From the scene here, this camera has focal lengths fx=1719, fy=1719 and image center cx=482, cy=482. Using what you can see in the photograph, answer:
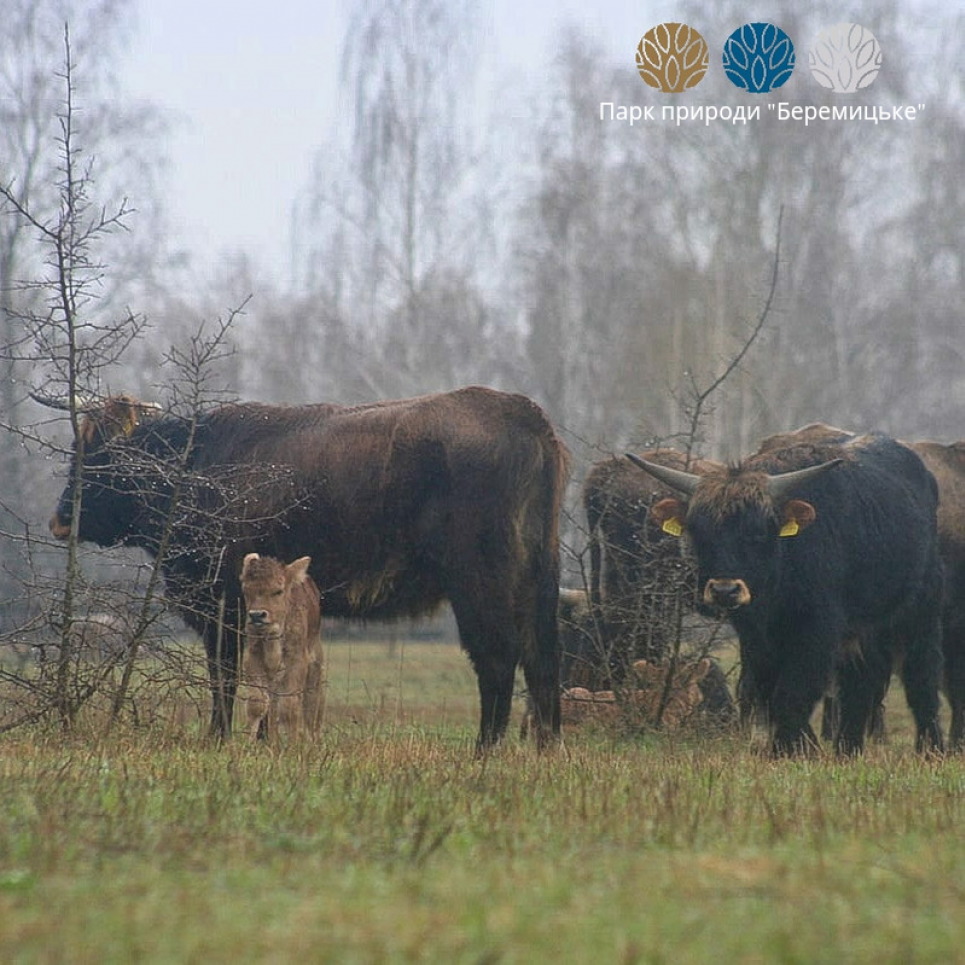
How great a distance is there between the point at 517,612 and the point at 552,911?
6.93m

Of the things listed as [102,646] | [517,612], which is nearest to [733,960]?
[102,646]

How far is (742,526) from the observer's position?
10945mm

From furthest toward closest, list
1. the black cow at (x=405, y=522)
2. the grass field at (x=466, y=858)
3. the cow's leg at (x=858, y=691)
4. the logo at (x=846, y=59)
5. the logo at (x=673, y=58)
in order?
1. the logo at (x=846, y=59)
2. the logo at (x=673, y=58)
3. the cow's leg at (x=858, y=691)
4. the black cow at (x=405, y=522)
5. the grass field at (x=466, y=858)

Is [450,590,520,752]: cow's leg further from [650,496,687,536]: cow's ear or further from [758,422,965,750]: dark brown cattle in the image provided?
[758,422,965,750]: dark brown cattle

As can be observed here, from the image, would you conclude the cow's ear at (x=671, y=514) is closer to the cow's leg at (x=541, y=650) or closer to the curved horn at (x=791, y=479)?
the curved horn at (x=791, y=479)

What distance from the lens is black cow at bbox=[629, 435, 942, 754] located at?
35.7 feet

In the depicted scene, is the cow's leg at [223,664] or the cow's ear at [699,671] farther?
the cow's ear at [699,671]

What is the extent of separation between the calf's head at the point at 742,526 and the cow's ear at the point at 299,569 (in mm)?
2508

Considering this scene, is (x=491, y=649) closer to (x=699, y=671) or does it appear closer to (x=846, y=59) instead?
(x=699, y=671)

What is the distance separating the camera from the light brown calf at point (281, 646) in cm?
1122

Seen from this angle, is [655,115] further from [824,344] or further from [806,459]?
[806,459]

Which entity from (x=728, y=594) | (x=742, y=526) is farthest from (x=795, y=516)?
(x=728, y=594)

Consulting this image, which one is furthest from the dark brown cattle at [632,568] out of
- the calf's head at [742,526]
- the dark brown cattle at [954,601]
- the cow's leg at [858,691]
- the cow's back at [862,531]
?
the dark brown cattle at [954,601]

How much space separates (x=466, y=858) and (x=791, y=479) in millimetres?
6563
